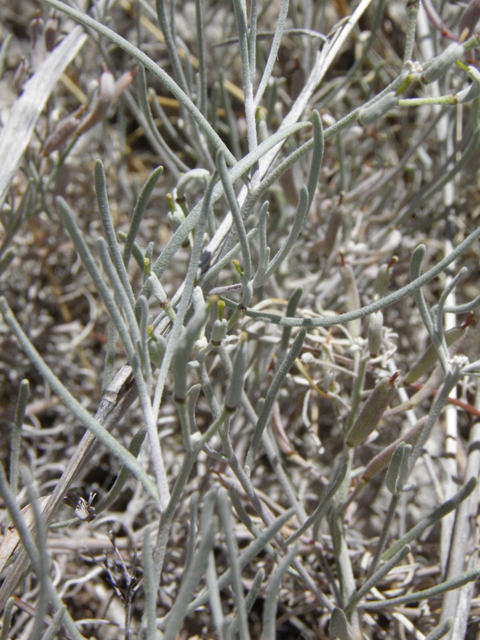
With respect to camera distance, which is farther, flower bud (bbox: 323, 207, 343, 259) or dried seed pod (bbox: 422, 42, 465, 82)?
flower bud (bbox: 323, 207, 343, 259)

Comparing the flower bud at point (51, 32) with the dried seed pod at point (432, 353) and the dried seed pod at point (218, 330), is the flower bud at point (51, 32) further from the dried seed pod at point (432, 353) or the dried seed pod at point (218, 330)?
the dried seed pod at point (432, 353)

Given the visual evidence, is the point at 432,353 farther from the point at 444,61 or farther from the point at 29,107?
the point at 29,107

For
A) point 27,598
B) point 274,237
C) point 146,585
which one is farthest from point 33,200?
point 146,585

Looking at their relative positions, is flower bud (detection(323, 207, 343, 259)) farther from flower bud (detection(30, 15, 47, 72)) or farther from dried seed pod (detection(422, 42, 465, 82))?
flower bud (detection(30, 15, 47, 72))

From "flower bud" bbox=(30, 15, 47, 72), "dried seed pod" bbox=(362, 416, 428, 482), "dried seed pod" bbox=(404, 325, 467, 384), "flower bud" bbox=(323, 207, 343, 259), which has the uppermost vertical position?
"flower bud" bbox=(30, 15, 47, 72)

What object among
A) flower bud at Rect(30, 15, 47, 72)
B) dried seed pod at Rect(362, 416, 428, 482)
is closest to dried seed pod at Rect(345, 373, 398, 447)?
dried seed pod at Rect(362, 416, 428, 482)

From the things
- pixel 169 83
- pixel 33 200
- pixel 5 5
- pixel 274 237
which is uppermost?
pixel 5 5

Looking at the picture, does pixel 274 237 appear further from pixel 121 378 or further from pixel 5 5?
pixel 5 5
